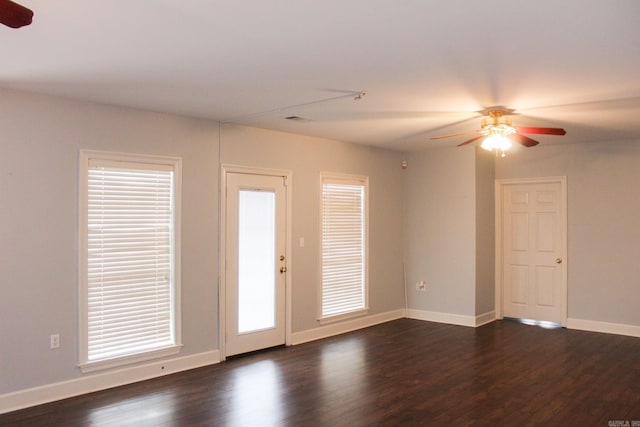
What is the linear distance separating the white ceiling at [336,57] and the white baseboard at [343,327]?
9.11 feet

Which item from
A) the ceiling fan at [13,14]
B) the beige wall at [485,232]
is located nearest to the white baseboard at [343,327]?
the beige wall at [485,232]

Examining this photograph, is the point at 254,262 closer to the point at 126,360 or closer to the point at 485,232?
the point at 126,360

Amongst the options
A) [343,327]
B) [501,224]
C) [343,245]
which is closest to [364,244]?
[343,245]

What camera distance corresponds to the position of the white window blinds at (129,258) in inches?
172

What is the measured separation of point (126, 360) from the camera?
453 cm

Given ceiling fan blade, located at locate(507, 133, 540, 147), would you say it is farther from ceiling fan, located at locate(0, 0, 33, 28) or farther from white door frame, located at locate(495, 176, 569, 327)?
ceiling fan, located at locate(0, 0, 33, 28)

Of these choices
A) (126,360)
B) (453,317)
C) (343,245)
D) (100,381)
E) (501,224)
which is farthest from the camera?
(501,224)

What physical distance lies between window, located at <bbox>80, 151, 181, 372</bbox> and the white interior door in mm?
5032

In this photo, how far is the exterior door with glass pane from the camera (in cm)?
542

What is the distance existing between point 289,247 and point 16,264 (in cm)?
294

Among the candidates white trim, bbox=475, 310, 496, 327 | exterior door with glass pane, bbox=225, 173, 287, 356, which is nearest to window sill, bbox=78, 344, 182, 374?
exterior door with glass pane, bbox=225, 173, 287, 356

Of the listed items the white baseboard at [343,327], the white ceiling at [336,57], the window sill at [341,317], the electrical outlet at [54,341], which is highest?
the white ceiling at [336,57]

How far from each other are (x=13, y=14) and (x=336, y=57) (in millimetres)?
1920

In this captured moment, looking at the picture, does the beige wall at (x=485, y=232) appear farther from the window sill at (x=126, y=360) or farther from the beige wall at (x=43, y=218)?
the beige wall at (x=43, y=218)
